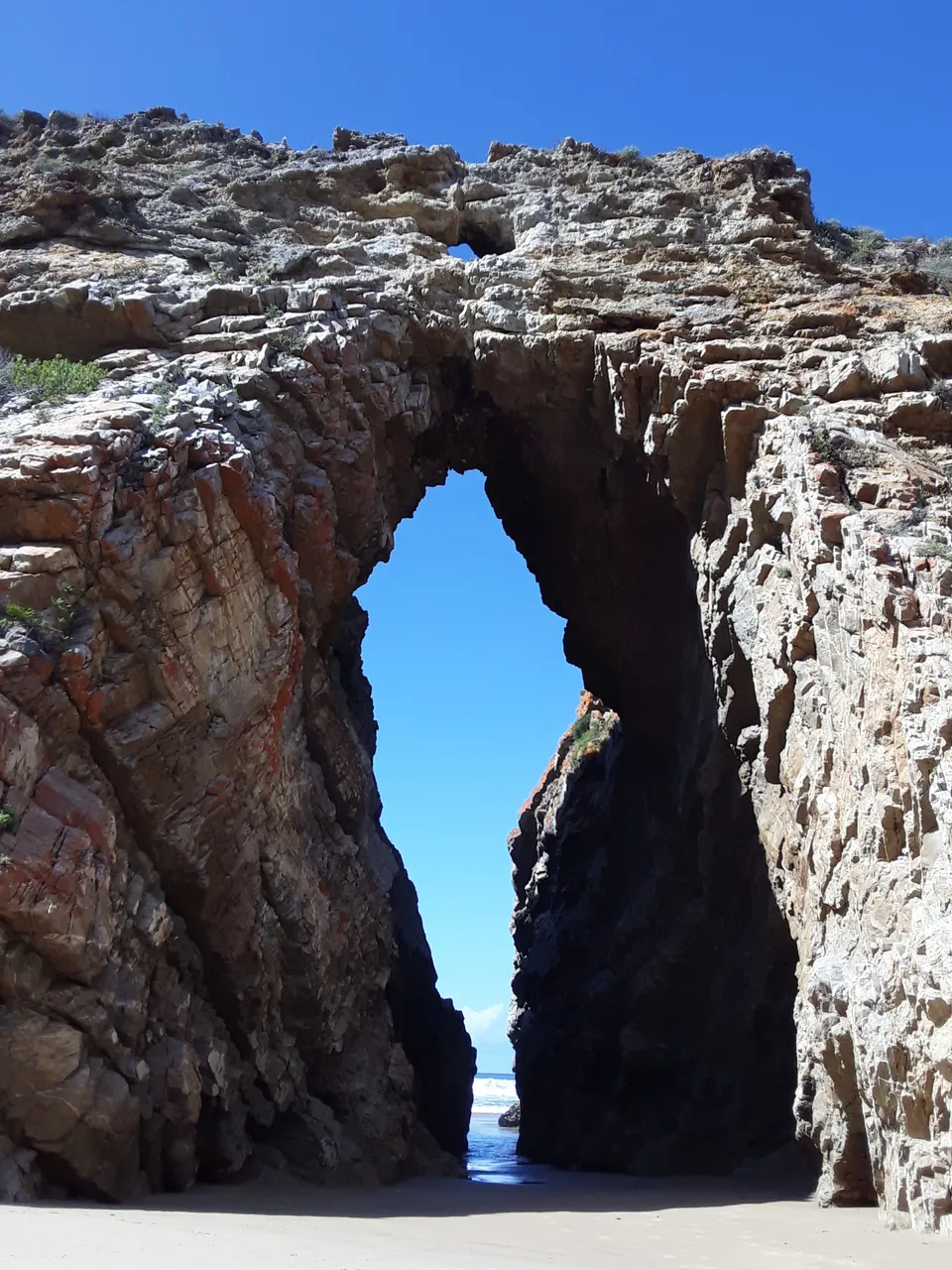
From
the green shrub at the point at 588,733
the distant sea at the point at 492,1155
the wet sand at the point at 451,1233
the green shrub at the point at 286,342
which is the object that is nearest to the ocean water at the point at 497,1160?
the distant sea at the point at 492,1155

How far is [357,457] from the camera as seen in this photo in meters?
19.5

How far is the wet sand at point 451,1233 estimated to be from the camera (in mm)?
7723

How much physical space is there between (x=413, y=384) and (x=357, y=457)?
107 inches

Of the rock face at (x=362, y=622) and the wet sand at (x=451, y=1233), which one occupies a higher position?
the rock face at (x=362, y=622)

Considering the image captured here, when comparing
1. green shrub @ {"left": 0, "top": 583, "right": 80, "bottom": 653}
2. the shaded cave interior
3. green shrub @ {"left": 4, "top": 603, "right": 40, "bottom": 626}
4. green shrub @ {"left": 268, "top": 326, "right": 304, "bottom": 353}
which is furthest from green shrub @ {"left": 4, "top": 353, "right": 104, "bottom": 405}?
the shaded cave interior

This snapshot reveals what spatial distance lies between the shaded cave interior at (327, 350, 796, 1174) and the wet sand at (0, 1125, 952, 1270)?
6115mm

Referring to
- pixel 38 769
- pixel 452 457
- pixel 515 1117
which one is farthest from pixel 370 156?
pixel 515 1117

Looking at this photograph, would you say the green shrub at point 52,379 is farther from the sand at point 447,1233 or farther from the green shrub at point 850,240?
the green shrub at point 850,240

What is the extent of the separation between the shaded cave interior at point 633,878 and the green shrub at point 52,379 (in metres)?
5.92

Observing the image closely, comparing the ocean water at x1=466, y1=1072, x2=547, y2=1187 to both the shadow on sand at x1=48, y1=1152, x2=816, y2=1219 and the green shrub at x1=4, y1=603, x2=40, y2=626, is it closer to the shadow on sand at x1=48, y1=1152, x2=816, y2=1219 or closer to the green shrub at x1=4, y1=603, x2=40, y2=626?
the shadow on sand at x1=48, y1=1152, x2=816, y2=1219

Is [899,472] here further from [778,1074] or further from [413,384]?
[778,1074]

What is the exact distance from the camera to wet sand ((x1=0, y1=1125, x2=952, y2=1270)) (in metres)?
7.72

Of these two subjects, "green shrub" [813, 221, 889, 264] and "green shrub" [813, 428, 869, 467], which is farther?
"green shrub" [813, 221, 889, 264]

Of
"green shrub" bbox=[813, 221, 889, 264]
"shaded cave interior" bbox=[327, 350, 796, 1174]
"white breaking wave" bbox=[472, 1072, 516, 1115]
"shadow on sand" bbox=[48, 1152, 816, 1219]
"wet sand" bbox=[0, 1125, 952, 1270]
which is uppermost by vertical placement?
"green shrub" bbox=[813, 221, 889, 264]
